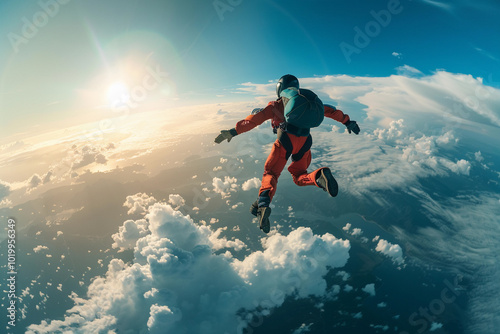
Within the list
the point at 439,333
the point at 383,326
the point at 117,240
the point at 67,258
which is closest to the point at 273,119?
the point at 383,326

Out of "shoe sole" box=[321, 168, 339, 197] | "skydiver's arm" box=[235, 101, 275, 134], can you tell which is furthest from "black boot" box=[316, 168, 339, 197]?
"skydiver's arm" box=[235, 101, 275, 134]

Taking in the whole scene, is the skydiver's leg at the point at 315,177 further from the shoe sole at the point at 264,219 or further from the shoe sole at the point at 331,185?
the shoe sole at the point at 264,219

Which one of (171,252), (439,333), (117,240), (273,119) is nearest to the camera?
(273,119)

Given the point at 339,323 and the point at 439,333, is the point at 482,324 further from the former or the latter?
the point at 339,323

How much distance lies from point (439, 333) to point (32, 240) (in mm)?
339436

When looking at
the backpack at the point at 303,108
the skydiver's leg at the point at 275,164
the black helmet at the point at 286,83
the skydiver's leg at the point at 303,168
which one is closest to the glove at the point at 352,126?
the skydiver's leg at the point at 303,168

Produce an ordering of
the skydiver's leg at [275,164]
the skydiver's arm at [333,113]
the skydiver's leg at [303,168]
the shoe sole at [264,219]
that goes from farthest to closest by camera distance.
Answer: the skydiver's arm at [333,113] < the skydiver's leg at [275,164] < the skydiver's leg at [303,168] < the shoe sole at [264,219]

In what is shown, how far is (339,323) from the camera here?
490 feet

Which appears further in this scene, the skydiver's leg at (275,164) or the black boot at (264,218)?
the skydiver's leg at (275,164)

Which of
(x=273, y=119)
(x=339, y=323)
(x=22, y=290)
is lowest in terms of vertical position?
(x=339, y=323)

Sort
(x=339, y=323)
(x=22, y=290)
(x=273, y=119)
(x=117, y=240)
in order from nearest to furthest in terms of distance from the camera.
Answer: (x=273, y=119) → (x=339, y=323) → (x=22, y=290) → (x=117, y=240)

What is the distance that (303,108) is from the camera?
432 cm

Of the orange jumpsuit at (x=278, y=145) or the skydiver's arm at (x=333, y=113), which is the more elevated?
the skydiver's arm at (x=333, y=113)

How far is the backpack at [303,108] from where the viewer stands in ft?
14.1
